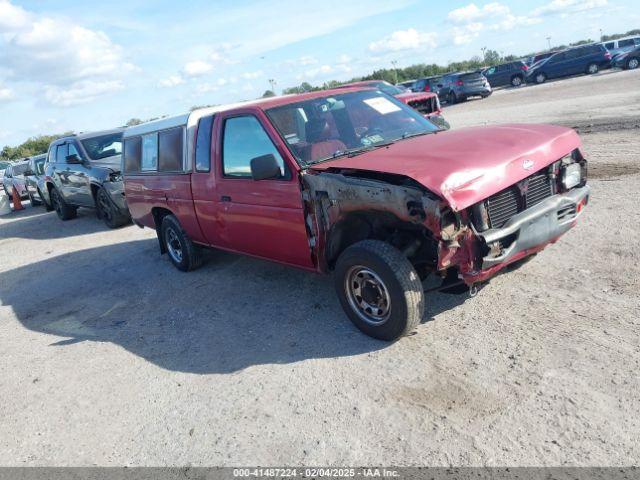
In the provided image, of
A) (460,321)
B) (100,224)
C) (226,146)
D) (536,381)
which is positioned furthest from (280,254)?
(100,224)

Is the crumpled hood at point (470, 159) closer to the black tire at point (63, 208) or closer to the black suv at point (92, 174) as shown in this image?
the black suv at point (92, 174)

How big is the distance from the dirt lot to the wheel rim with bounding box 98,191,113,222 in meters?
4.46

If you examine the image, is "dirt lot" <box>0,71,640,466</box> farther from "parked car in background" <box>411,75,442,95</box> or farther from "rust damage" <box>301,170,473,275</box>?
"parked car in background" <box>411,75,442,95</box>

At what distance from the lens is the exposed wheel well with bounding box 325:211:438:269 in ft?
13.4

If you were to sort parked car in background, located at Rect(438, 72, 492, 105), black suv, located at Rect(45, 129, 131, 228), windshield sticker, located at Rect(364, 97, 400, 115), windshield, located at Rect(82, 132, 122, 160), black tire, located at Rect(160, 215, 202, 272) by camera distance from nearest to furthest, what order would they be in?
windshield sticker, located at Rect(364, 97, 400, 115) → black tire, located at Rect(160, 215, 202, 272) → black suv, located at Rect(45, 129, 131, 228) → windshield, located at Rect(82, 132, 122, 160) → parked car in background, located at Rect(438, 72, 492, 105)

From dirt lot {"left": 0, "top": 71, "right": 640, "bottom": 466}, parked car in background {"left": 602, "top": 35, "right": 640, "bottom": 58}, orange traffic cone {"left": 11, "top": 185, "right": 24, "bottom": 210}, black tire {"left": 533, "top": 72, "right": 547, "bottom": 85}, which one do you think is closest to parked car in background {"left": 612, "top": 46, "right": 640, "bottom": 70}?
parked car in background {"left": 602, "top": 35, "right": 640, "bottom": 58}

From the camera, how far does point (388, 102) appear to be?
17.7 ft

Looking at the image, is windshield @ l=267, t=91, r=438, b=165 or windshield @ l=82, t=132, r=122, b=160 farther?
windshield @ l=82, t=132, r=122, b=160

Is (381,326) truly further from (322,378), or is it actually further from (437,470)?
(437,470)

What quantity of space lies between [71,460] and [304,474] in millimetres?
1639

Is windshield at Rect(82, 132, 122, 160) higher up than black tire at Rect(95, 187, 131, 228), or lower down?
higher up

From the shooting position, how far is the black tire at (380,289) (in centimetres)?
382

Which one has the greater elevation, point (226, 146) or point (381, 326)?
point (226, 146)

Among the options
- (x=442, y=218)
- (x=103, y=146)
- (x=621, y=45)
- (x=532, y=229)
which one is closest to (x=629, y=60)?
(x=621, y=45)
